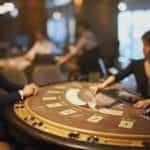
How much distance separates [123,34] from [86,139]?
4.35 meters

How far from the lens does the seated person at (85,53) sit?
17.6ft

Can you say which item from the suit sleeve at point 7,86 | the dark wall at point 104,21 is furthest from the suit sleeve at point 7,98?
the dark wall at point 104,21

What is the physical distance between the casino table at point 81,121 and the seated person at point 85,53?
2690mm

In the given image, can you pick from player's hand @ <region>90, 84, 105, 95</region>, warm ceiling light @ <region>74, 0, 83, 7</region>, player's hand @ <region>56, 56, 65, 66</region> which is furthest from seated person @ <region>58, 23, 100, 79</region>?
player's hand @ <region>90, 84, 105, 95</region>

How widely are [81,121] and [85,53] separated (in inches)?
139

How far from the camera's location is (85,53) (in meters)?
5.41

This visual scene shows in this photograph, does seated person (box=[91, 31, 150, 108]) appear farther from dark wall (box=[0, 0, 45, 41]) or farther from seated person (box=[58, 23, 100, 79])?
dark wall (box=[0, 0, 45, 41])

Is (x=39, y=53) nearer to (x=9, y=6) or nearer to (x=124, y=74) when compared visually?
(x=9, y=6)

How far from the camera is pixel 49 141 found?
1725 millimetres

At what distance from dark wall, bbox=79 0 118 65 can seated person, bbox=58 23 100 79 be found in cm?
28

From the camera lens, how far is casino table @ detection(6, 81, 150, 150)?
168 cm

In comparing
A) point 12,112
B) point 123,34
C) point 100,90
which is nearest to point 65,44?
point 123,34

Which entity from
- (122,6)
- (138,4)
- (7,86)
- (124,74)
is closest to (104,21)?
(122,6)

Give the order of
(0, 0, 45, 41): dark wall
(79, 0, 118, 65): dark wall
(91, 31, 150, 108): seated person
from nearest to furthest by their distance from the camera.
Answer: (91, 31, 150, 108): seated person < (0, 0, 45, 41): dark wall < (79, 0, 118, 65): dark wall
